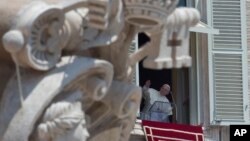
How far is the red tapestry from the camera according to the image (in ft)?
66.0

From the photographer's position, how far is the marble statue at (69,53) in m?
6.97

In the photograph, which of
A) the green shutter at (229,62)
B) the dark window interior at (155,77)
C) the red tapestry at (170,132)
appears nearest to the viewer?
the red tapestry at (170,132)

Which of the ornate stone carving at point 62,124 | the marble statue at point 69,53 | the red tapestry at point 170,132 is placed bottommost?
the red tapestry at point 170,132

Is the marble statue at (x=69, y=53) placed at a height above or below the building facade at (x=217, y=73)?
above

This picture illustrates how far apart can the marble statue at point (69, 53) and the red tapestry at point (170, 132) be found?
1259cm

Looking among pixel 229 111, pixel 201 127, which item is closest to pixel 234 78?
pixel 229 111

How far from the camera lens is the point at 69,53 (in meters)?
7.27

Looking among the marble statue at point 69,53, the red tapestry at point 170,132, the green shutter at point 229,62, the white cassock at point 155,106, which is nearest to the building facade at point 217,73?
the green shutter at point 229,62

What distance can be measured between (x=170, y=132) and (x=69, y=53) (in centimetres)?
1311

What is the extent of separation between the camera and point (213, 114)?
22203 mm

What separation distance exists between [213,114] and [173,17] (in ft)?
48.8

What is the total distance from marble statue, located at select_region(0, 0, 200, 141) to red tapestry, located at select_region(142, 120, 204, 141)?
1259 centimetres

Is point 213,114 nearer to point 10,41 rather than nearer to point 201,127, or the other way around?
point 201,127

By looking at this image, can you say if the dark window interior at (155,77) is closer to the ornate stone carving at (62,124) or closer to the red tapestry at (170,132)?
the red tapestry at (170,132)
